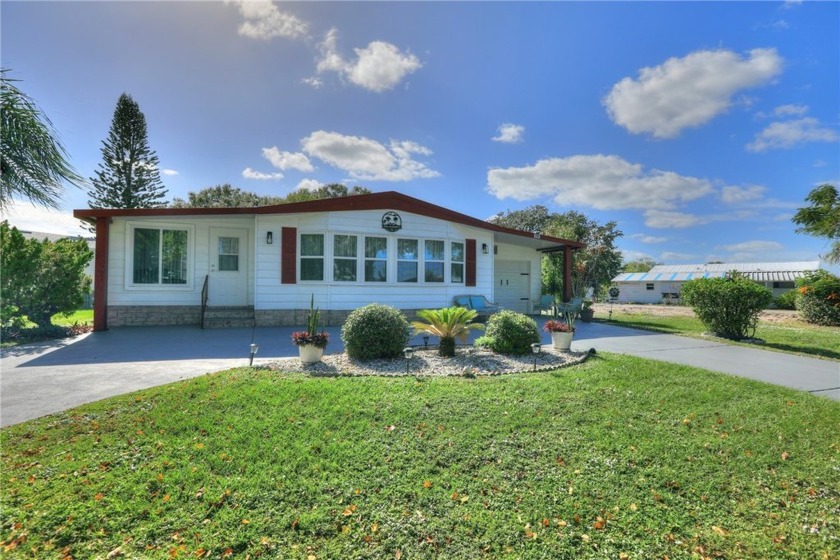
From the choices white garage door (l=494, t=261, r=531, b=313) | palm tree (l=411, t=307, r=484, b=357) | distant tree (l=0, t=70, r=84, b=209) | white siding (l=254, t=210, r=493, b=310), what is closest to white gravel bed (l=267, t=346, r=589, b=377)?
palm tree (l=411, t=307, r=484, b=357)

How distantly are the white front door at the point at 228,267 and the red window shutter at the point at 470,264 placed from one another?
7.17 meters

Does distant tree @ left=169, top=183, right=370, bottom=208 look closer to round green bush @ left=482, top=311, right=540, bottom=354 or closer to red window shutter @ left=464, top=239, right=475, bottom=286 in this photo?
red window shutter @ left=464, top=239, right=475, bottom=286

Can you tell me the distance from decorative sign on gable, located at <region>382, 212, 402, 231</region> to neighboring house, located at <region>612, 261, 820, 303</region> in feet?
120

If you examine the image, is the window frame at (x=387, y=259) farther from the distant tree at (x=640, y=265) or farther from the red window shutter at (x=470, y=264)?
the distant tree at (x=640, y=265)

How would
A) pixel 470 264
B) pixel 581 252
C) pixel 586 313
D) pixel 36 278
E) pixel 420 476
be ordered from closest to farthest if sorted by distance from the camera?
pixel 420 476, pixel 36 278, pixel 470 264, pixel 586 313, pixel 581 252

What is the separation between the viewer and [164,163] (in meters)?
25.0

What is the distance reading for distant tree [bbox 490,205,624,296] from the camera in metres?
18.0

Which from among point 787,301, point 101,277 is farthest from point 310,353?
point 787,301

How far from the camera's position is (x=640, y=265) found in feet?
197

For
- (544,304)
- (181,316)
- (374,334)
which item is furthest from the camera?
(544,304)

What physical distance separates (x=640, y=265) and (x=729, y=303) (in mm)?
58143

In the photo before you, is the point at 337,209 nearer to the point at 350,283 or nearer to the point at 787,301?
the point at 350,283

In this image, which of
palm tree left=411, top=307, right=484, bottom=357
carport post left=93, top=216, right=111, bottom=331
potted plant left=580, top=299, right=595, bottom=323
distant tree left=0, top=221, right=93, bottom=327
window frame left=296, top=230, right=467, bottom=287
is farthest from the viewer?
potted plant left=580, top=299, right=595, bottom=323

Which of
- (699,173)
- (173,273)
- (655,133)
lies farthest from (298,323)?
(699,173)
